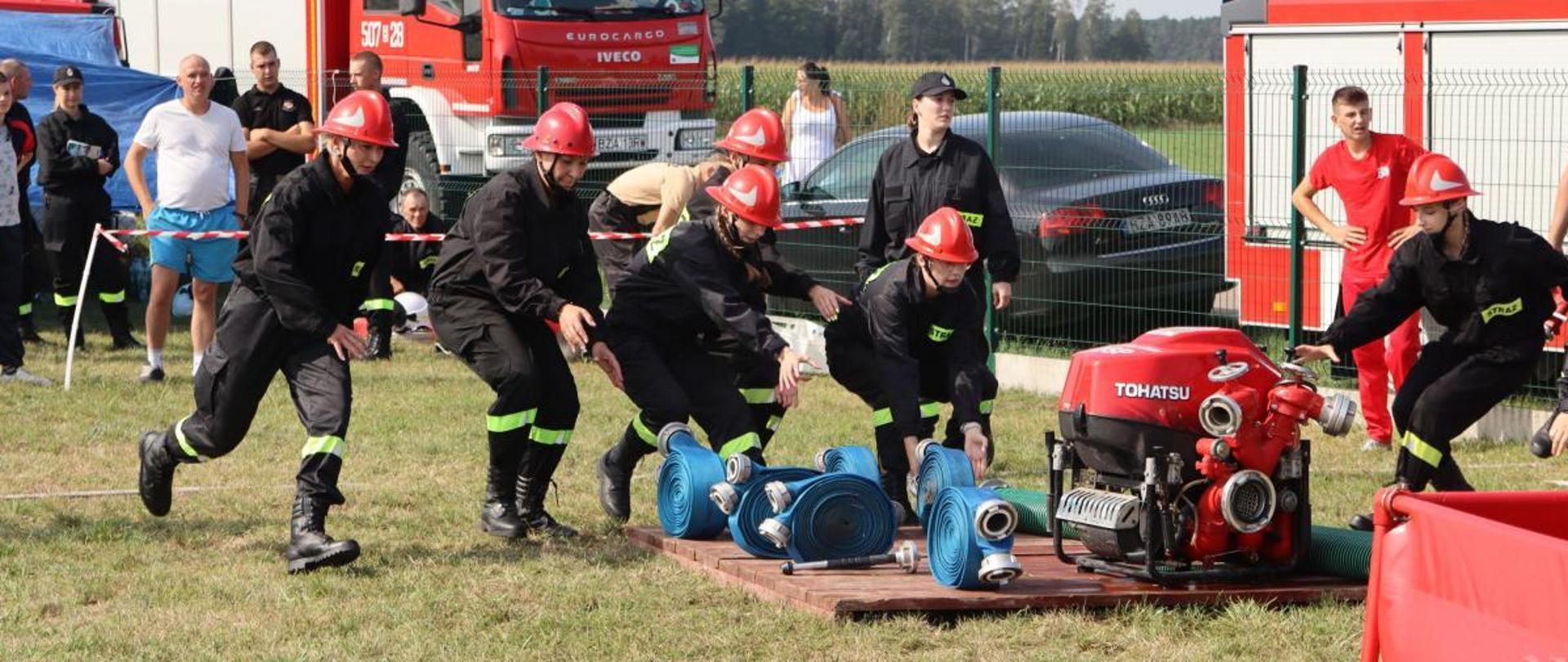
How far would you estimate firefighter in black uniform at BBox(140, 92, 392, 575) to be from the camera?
7406mm

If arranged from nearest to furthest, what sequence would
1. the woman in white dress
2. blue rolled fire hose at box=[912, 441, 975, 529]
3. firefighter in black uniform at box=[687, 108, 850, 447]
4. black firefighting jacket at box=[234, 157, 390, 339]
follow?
blue rolled fire hose at box=[912, 441, 975, 529]
black firefighting jacket at box=[234, 157, 390, 339]
firefighter in black uniform at box=[687, 108, 850, 447]
the woman in white dress

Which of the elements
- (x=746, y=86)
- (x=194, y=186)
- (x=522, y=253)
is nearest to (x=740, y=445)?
(x=522, y=253)

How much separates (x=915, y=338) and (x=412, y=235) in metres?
6.83

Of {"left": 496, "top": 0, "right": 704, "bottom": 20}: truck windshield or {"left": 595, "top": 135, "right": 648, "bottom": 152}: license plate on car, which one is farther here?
{"left": 496, "top": 0, "right": 704, "bottom": 20}: truck windshield

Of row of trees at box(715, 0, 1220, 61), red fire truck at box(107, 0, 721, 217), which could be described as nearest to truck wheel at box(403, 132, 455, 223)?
red fire truck at box(107, 0, 721, 217)

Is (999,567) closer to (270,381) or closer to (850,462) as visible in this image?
(850,462)

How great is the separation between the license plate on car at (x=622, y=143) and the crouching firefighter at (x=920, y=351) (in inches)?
358

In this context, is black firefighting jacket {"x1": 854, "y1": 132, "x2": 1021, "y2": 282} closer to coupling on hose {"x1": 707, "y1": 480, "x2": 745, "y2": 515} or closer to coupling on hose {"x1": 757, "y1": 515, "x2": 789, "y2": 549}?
coupling on hose {"x1": 707, "y1": 480, "x2": 745, "y2": 515}

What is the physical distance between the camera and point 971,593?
680cm

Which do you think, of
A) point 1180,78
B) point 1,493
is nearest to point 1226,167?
point 1180,78

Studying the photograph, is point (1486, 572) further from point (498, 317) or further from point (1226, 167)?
point (1226, 167)

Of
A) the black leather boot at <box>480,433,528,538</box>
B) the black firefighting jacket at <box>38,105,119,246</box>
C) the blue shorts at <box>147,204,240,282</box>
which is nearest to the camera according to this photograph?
the black leather boot at <box>480,433,528,538</box>

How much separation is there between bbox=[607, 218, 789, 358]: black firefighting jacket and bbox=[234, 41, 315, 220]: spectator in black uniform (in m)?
5.84

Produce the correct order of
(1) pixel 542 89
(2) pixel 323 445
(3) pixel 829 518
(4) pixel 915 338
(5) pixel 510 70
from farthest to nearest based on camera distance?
(5) pixel 510 70 < (1) pixel 542 89 < (4) pixel 915 338 < (2) pixel 323 445 < (3) pixel 829 518
